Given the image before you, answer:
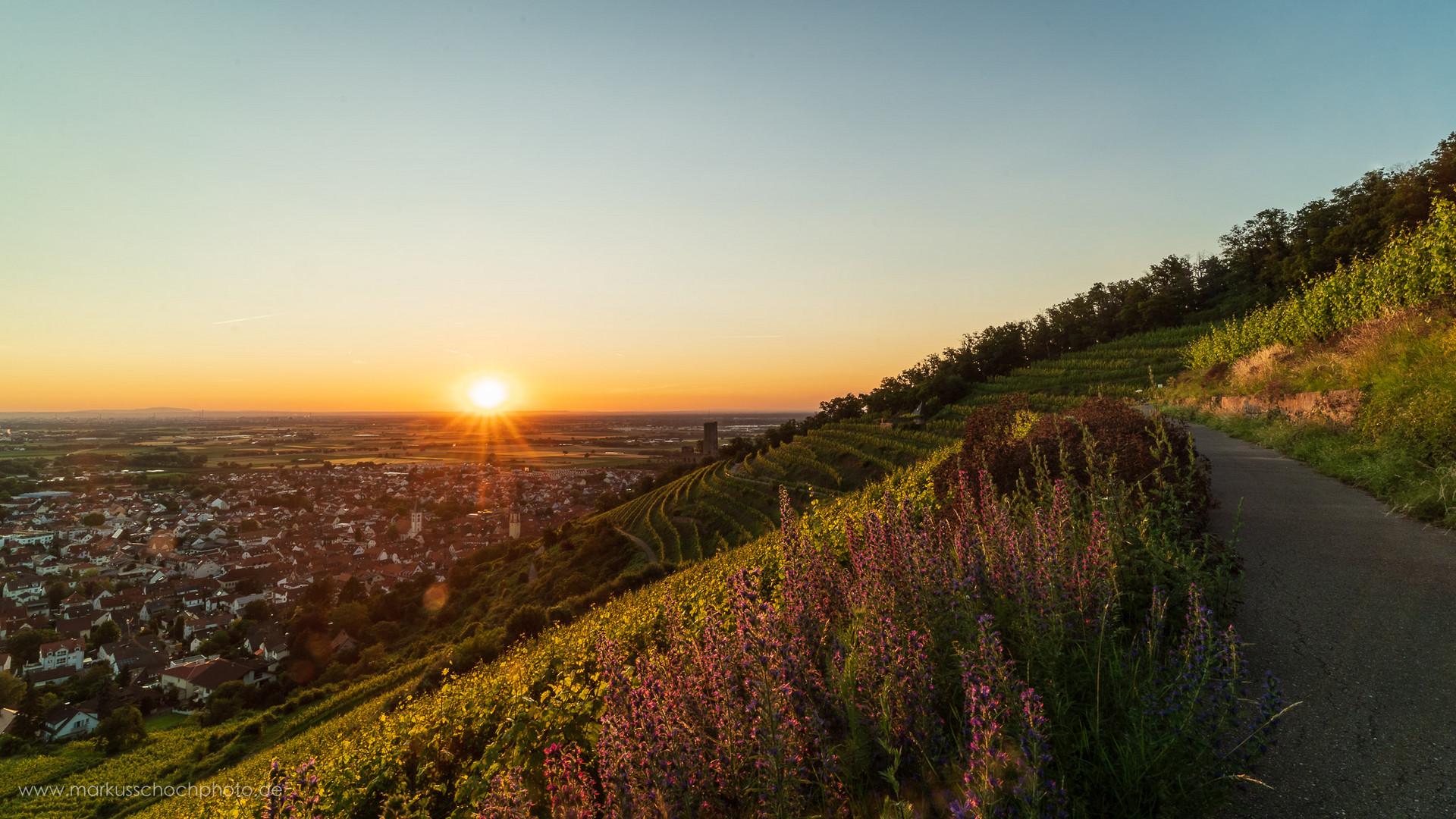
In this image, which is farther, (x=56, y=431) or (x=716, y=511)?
(x=56, y=431)

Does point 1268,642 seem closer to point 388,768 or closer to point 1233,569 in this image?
point 1233,569

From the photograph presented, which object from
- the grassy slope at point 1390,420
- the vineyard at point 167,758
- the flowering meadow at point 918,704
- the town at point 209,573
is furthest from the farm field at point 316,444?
the flowering meadow at point 918,704

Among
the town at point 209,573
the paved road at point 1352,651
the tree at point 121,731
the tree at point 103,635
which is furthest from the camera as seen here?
the tree at point 103,635

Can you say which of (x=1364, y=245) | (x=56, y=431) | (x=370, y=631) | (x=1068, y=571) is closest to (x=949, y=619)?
(x=1068, y=571)

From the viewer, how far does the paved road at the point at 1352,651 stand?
2586 millimetres

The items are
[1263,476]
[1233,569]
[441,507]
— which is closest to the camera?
[1233,569]

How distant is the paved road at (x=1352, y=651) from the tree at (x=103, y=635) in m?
62.5

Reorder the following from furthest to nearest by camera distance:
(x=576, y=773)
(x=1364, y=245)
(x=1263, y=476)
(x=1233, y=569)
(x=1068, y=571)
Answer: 1. (x=1364, y=245)
2. (x=1263, y=476)
3. (x=1233, y=569)
4. (x=1068, y=571)
5. (x=576, y=773)

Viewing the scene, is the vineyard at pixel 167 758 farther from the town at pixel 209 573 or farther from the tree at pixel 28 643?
the tree at pixel 28 643

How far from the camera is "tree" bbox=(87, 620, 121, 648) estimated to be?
39.9m

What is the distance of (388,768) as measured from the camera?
15.0 ft

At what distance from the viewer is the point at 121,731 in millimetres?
29016

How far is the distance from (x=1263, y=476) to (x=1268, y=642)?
6.65 meters

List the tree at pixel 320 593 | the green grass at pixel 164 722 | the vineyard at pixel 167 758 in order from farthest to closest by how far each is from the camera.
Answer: the tree at pixel 320 593 < the green grass at pixel 164 722 < the vineyard at pixel 167 758
